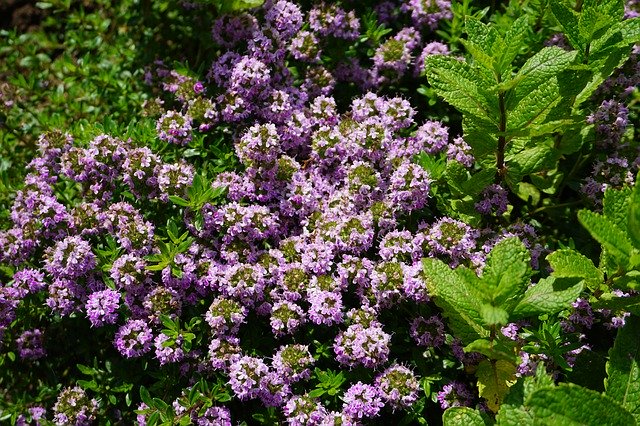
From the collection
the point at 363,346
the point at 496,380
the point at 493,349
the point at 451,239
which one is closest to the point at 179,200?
the point at 363,346

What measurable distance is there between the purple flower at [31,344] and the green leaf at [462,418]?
9.26 ft

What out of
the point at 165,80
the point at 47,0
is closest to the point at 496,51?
the point at 165,80

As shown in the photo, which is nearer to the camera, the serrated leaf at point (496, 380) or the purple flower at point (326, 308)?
the serrated leaf at point (496, 380)

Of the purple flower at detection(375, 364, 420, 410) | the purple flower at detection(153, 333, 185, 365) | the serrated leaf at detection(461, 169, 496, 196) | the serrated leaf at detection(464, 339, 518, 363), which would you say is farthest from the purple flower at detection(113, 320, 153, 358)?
the serrated leaf at detection(461, 169, 496, 196)

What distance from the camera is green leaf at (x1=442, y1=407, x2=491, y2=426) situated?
3451 mm

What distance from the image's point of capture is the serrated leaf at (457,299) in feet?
11.1

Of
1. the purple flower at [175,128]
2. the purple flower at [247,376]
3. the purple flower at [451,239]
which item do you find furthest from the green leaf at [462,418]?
the purple flower at [175,128]

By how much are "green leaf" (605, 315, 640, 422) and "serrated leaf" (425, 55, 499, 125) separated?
137 cm

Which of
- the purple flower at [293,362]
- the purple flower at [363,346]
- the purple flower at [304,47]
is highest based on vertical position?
the purple flower at [304,47]

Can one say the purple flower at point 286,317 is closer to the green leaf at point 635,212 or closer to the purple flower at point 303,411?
the purple flower at point 303,411

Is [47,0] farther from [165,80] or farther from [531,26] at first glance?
[531,26]

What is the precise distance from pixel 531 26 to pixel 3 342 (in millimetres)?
4473

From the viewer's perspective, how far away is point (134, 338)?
4.05m

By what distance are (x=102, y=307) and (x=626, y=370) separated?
3.02m
